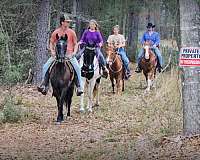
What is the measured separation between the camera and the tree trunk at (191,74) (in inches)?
391

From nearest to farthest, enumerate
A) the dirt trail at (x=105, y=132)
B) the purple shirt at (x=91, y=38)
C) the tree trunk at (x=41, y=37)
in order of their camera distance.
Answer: the dirt trail at (x=105, y=132), the purple shirt at (x=91, y=38), the tree trunk at (x=41, y=37)

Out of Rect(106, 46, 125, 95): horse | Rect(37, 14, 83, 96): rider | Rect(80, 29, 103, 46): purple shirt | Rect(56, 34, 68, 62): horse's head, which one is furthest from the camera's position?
Rect(106, 46, 125, 95): horse

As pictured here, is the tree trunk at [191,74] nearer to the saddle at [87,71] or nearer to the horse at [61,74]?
the horse at [61,74]

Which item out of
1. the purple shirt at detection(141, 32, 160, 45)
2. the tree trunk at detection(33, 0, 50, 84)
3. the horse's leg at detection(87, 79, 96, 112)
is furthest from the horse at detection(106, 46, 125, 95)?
the horse's leg at detection(87, 79, 96, 112)

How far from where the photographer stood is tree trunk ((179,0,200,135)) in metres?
9.93

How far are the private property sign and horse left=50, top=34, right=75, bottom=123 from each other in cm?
459

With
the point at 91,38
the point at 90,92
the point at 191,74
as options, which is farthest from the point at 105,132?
the point at 91,38

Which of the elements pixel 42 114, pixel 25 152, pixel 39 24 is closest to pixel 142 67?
pixel 39 24

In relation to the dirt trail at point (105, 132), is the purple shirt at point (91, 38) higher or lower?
higher

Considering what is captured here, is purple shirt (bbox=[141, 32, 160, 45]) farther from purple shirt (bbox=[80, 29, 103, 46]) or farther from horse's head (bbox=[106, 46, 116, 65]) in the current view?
purple shirt (bbox=[80, 29, 103, 46])

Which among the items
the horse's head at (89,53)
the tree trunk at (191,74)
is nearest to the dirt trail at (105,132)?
the tree trunk at (191,74)

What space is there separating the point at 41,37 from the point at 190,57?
12366 millimetres

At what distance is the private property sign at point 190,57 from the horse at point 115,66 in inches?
424

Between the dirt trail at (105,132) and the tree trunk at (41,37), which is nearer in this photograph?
the dirt trail at (105,132)
